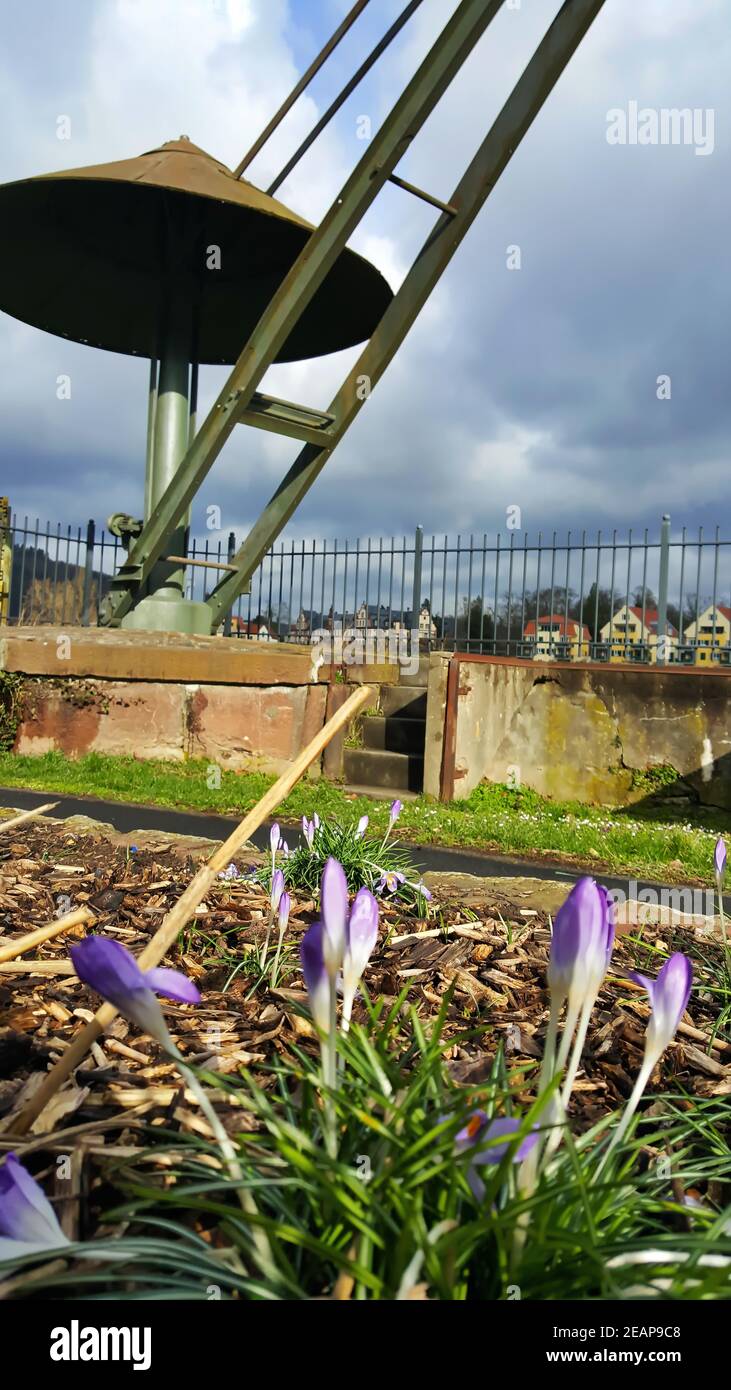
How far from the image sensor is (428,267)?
6.12 m

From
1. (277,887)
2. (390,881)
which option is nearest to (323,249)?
(390,881)

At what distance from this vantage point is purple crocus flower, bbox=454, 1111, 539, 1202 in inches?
26.8

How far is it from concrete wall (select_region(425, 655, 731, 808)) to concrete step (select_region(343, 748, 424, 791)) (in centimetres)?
41

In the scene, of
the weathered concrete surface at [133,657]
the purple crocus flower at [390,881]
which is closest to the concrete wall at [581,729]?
the weathered concrete surface at [133,657]

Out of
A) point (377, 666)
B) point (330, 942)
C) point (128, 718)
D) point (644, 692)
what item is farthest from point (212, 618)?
point (330, 942)

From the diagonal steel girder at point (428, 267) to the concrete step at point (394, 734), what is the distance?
1.72 metres

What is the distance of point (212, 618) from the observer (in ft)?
23.6

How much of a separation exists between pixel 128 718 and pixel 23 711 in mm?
756

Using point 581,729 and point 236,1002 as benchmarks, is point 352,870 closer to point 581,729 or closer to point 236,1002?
point 236,1002

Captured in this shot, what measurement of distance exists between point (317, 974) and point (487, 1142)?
21cm

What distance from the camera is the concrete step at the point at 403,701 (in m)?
8.02

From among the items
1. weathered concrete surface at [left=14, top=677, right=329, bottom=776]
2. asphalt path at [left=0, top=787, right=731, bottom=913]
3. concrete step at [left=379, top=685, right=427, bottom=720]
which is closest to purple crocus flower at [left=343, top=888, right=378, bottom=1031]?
asphalt path at [left=0, top=787, right=731, bottom=913]

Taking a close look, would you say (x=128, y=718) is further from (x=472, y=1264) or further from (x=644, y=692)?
(x=472, y=1264)

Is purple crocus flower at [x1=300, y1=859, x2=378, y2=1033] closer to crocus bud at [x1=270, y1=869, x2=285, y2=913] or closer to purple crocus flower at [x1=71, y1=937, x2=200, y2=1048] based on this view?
purple crocus flower at [x1=71, y1=937, x2=200, y2=1048]
